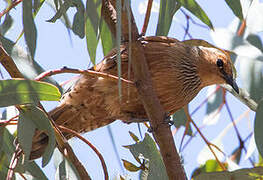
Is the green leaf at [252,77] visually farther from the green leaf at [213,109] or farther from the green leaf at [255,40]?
the green leaf at [213,109]

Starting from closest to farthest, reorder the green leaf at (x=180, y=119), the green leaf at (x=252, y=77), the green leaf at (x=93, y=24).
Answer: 1. the green leaf at (x=93, y=24)
2. the green leaf at (x=252, y=77)
3. the green leaf at (x=180, y=119)

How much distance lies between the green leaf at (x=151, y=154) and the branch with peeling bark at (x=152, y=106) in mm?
45

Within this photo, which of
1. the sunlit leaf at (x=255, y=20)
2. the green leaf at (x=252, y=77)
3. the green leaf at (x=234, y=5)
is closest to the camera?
the green leaf at (x=234, y=5)

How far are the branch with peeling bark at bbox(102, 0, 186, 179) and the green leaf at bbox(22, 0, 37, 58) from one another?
41 cm

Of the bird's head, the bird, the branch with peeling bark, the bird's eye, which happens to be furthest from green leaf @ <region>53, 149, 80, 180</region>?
the bird's eye

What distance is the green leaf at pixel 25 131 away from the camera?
221 cm

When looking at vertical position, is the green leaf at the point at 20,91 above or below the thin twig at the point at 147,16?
below

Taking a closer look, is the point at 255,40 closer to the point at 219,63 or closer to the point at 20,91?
the point at 219,63

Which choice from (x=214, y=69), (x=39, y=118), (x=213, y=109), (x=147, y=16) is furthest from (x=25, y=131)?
(x=213, y=109)

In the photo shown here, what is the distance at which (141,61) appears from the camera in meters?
2.40

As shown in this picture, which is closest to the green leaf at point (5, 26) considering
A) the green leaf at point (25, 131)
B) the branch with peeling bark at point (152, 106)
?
the branch with peeling bark at point (152, 106)

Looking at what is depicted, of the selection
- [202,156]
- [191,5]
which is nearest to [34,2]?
[191,5]

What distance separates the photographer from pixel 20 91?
2133mm

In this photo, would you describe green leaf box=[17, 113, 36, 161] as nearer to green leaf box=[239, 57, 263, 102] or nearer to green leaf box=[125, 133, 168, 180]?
green leaf box=[125, 133, 168, 180]
